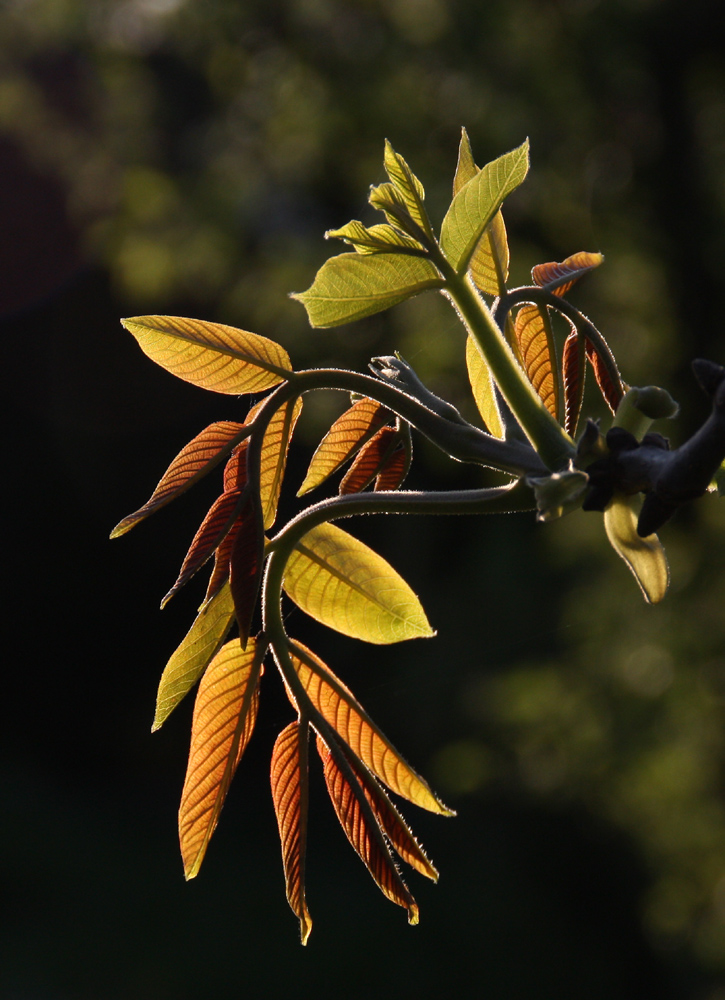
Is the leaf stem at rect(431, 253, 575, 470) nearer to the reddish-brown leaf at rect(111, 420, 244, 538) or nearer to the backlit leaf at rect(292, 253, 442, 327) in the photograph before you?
the backlit leaf at rect(292, 253, 442, 327)

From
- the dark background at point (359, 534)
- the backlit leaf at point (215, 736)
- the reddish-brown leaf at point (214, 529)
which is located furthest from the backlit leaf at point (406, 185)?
the dark background at point (359, 534)

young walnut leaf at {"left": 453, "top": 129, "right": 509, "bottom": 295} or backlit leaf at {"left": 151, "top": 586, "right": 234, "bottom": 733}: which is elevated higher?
young walnut leaf at {"left": 453, "top": 129, "right": 509, "bottom": 295}

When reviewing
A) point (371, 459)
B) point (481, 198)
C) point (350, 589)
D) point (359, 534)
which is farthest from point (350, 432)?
point (359, 534)

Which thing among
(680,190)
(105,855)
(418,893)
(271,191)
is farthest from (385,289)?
(105,855)

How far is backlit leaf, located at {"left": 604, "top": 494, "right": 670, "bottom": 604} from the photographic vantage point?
23.7 inches

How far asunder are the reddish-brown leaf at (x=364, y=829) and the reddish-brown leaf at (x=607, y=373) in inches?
14.9

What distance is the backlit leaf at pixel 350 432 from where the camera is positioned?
79 centimetres

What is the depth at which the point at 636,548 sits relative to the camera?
0.62 m

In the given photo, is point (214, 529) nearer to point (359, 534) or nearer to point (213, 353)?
point (213, 353)

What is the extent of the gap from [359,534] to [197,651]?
813cm

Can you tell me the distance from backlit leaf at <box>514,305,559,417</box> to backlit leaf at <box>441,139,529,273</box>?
7.7 inches

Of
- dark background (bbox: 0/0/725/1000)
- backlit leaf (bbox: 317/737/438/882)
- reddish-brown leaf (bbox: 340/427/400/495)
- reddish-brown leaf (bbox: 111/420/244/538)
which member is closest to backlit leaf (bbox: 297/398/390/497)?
reddish-brown leaf (bbox: 340/427/400/495)

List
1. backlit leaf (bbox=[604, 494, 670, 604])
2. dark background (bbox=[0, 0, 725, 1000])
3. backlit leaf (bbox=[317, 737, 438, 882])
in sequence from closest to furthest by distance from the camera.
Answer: backlit leaf (bbox=[604, 494, 670, 604]) → backlit leaf (bbox=[317, 737, 438, 882]) → dark background (bbox=[0, 0, 725, 1000])

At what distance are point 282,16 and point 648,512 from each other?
8.13 metres
